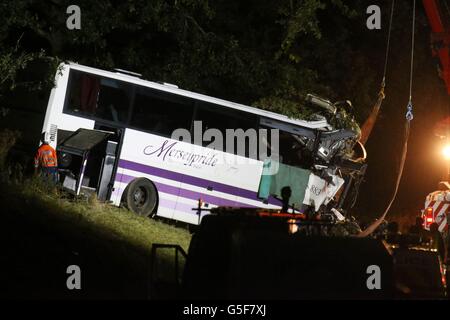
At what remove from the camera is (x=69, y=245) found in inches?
497

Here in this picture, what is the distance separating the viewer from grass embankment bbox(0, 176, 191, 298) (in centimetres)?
1087

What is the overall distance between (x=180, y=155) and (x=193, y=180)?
723mm

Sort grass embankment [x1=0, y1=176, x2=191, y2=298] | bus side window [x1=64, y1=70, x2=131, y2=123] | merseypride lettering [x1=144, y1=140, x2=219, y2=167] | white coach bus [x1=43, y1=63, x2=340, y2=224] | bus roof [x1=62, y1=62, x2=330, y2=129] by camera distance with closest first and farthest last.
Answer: grass embankment [x1=0, y1=176, x2=191, y2=298] < white coach bus [x1=43, y1=63, x2=340, y2=224] < bus side window [x1=64, y1=70, x2=131, y2=123] < bus roof [x1=62, y1=62, x2=330, y2=129] < merseypride lettering [x1=144, y1=140, x2=219, y2=167]

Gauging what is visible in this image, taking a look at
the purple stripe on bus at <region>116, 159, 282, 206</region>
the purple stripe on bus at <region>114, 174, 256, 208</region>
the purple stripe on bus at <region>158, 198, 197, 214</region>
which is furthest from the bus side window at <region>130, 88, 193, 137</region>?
the purple stripe on bus at <region>158, 198, 197, 214</region>

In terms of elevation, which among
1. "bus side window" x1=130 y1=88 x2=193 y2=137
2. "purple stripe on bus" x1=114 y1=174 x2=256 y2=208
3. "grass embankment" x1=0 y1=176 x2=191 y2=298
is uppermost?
"bus side window" x1=130 y1=88 x2=193 y2=137

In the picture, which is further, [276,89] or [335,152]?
[276,89]

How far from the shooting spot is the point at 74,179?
17.9 m

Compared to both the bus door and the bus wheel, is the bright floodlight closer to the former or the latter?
the bus wheel

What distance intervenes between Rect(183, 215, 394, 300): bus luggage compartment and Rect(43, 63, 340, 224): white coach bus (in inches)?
384

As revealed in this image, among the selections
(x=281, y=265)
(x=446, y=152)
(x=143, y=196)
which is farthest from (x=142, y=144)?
(x=281, y=265)

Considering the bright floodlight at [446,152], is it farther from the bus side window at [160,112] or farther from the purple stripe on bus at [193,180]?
the bus side window at [160,112]
